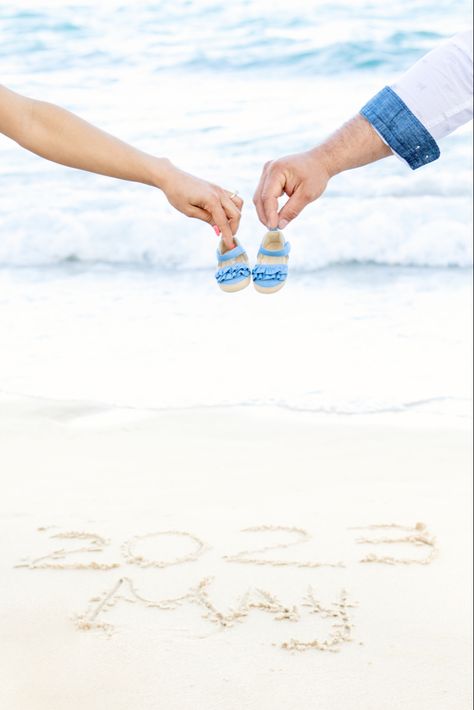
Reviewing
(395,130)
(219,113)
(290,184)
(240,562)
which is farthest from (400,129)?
(219,113)

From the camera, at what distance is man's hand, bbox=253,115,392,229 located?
2600 mm

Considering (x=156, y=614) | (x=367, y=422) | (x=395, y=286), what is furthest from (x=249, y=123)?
(x=156, y=614)

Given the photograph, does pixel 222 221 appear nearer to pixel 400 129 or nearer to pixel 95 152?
pixel 95 152

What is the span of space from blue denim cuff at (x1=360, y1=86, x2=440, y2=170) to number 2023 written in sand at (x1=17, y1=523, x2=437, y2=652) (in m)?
1.23

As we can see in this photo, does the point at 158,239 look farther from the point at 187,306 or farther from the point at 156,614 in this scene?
the point at 156,614

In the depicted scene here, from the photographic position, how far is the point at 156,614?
2.97 m

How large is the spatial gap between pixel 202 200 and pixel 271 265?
24 centimetres

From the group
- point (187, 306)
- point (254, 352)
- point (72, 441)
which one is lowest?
point (72, 441)

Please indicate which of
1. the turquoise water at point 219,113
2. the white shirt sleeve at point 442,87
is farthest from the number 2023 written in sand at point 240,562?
the turquoise water at point 219,113

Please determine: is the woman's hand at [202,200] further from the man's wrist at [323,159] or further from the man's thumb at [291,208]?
the man's wrist at [323,159]

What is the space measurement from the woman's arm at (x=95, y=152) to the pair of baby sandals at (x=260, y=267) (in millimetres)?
42

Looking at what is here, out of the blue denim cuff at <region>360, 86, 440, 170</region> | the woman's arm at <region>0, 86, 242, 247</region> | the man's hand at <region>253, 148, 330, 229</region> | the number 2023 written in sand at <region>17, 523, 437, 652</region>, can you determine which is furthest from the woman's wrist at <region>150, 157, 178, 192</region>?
the number 2023 written in sand at <region>17, 523, 437, 652</region>

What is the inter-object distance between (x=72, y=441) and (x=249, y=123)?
562cm

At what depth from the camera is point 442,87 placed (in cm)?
237
